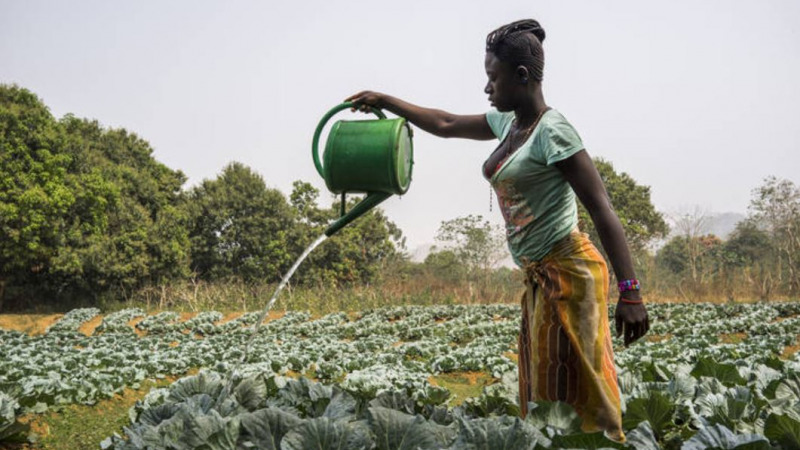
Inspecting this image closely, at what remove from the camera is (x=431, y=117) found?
267cm

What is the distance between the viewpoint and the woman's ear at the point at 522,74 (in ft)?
6.49

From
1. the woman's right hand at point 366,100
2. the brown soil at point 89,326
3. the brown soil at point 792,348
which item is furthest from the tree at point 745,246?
the woman's right hand at point 366,100

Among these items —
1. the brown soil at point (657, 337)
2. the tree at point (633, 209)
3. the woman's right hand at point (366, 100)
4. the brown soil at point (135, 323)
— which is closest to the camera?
the woman's right hand at point (366, 100)

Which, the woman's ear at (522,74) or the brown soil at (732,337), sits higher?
the woman's ear at (522,74)

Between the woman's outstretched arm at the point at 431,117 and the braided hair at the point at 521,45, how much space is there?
58 centimetres

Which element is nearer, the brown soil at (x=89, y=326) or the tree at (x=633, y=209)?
the brown soil at (x=89, y=326)

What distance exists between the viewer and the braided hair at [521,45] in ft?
6.45

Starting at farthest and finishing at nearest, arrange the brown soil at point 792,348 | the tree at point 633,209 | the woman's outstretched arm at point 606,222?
the tree at point 633,209, the brown soil at point 792,348, the woman's outstretched arm at point 606,222

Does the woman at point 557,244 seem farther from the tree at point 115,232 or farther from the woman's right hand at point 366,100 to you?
the tree at point 115,232

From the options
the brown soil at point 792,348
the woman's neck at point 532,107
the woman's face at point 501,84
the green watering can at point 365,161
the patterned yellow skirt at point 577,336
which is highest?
the woman's face at point 501,84

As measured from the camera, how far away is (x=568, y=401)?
196 cm

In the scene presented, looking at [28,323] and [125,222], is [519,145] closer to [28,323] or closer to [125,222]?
[28,323]

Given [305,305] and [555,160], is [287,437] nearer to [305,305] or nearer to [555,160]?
[555,160]

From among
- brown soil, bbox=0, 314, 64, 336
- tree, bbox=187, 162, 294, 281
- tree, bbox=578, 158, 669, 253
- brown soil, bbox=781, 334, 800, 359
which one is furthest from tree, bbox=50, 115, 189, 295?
brown soil, bbox=781, 334, 800, 359
